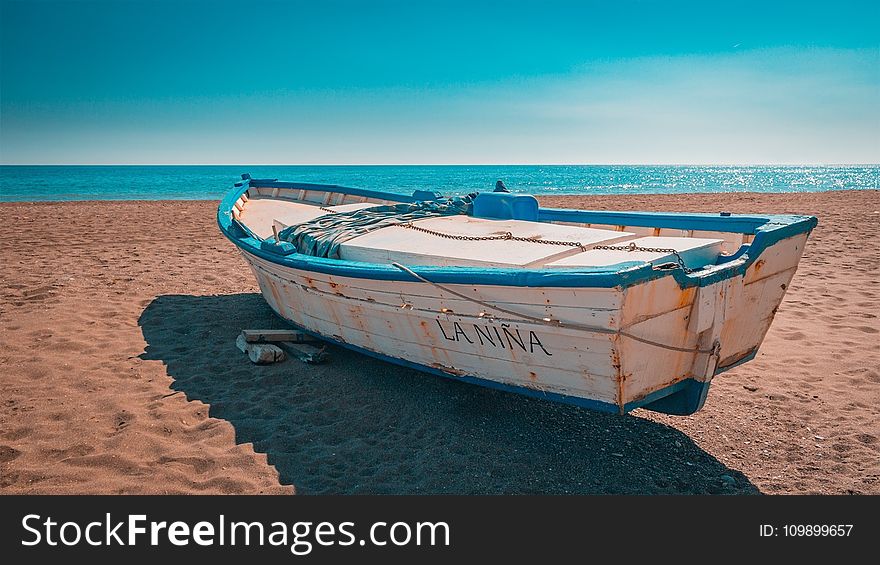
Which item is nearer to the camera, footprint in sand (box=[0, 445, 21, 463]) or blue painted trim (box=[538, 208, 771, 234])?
footprint in sand (box=[0, 445, 21, 463])

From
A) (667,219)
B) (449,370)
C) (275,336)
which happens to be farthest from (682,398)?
(275,336)

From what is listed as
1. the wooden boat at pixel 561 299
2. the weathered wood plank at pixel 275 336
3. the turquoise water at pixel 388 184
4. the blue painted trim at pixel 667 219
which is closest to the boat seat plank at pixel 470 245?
the wooden boat at pixel 561 299

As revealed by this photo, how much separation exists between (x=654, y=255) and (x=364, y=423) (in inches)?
92.4

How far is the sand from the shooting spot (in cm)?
371

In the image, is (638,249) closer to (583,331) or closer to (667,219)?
(583,331)

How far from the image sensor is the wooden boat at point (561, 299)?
11.1 ft

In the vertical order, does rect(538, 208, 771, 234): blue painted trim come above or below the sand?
above

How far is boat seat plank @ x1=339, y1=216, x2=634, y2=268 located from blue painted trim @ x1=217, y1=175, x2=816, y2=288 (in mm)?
339

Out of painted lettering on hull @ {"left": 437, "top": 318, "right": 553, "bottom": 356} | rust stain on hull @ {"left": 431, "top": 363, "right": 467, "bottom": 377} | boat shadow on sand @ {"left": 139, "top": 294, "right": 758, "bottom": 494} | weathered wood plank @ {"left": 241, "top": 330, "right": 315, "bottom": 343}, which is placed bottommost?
boat shadow on sand @ {"left": 139, "top": 294, "right": 758, "bottom": 494}

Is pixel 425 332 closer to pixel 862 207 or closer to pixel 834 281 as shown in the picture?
pixel 834 281

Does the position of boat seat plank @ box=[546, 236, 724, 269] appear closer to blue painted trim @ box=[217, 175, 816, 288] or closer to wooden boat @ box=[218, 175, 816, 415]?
wooden boat @ box=[218, 175, 816, 415]

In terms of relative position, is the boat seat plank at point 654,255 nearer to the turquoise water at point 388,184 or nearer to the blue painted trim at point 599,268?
the blue painted trim at point 599,268

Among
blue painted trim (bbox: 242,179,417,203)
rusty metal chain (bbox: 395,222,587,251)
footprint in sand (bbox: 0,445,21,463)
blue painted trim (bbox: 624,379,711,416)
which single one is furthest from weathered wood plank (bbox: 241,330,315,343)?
blue painted trim (bbox: 624,379,711,416)

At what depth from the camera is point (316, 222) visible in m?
6.21
